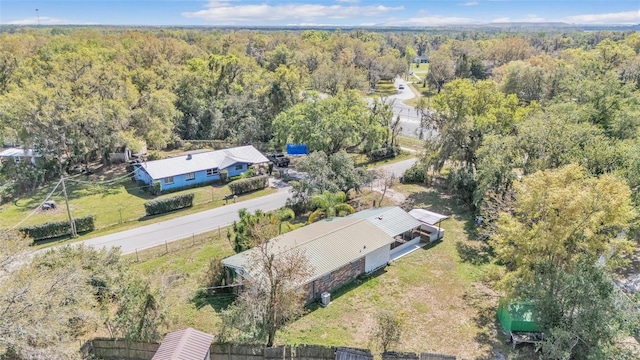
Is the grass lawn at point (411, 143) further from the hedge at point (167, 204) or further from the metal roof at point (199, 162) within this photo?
the hedge at point (167, 204)

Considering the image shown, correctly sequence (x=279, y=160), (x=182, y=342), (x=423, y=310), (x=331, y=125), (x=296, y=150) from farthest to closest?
(x=296, y=150)
(x=279, y=160)
(x=331, y=125)
(x=423, y=310)
(x=182, y=342)

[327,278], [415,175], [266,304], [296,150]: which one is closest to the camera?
[266,304]

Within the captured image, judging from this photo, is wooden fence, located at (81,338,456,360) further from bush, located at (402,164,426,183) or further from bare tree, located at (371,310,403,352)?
bush, located at (402,164,426,183)

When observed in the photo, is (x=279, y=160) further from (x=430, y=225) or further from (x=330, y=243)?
(x=330, y=243)

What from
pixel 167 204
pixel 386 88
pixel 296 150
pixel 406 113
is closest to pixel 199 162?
pixel 167 204

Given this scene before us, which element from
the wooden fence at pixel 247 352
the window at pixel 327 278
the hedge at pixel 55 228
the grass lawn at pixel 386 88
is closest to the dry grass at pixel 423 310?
the window at pixel 327 278
